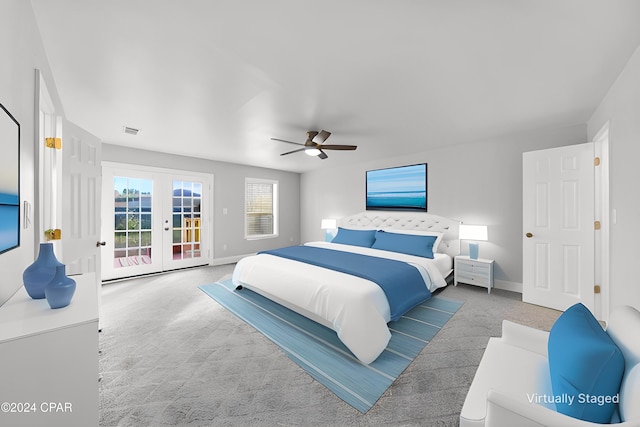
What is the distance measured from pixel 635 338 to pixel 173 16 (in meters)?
2.77

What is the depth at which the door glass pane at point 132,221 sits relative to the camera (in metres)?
4.54

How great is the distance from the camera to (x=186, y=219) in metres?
5.36

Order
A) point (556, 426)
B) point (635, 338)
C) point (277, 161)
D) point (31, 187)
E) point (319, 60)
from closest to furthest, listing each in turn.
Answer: point (556, 426) → point (635, 338) → point (31, 187) → point (319, 60) → point (277, 161)

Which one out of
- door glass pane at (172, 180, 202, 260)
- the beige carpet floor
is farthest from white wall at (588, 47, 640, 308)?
door glass pane at (172, 180, 202, 260)

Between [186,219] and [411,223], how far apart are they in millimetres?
4632

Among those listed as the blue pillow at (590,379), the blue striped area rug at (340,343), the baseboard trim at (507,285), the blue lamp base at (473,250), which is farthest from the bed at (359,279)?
the blue pillow at (590,379)

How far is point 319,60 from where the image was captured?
1965mm

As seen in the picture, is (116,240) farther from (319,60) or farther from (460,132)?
(460,132)

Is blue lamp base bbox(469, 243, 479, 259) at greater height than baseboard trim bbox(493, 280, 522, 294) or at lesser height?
greater

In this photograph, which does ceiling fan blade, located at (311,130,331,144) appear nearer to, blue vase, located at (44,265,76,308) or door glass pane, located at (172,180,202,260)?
blue vase, located at (44,265,76,308)

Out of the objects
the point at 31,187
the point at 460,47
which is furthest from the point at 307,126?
the point at 31,187

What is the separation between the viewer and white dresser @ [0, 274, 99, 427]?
0.77 meters

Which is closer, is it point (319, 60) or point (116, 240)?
point (319, 60)

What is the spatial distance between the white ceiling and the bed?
182 cm
